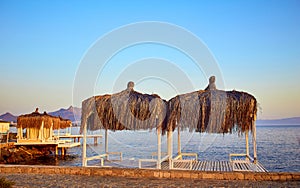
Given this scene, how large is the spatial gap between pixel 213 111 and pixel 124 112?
8.90 feet

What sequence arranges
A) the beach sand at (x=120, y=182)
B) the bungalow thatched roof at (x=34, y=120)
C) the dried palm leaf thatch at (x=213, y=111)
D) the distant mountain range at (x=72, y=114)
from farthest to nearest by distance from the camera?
the bungalow thatched roof at (x=34, y=120)
the distant mountain range at (x=72, y=114)
the dried palm leaf thatch at (x=213, y=111)
the beach sand at (x=120, y=182)

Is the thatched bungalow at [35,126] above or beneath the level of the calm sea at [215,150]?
above

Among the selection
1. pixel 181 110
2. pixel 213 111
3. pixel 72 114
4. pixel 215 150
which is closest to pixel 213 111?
pixel 213 111

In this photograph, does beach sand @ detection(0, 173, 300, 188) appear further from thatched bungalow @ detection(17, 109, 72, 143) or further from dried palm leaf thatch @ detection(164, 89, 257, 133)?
thatched bungalow @ detection(17, 109, 72, 143)

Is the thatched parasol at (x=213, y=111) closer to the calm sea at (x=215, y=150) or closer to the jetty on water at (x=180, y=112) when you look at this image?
the jetty on water at (x=180, y=112)

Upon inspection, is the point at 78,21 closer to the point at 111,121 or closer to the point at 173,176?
the point at 111,121

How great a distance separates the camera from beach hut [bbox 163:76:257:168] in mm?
8750

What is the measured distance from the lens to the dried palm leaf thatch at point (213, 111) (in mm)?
8750

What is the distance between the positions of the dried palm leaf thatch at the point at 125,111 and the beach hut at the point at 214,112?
44 cm

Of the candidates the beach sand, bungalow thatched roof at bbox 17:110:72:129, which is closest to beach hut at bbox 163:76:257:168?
the beach sand

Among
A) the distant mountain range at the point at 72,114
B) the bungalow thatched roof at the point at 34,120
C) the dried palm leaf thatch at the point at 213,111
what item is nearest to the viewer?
the dried palm leaf thatch at the point at 213,111

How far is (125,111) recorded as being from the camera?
365 inches

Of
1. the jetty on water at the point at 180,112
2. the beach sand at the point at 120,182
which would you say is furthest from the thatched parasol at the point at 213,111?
the beach sand at the point at 120,182

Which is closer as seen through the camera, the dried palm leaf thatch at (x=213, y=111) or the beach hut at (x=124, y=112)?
the dried palm leaf thatch at (x=213, y=111)
